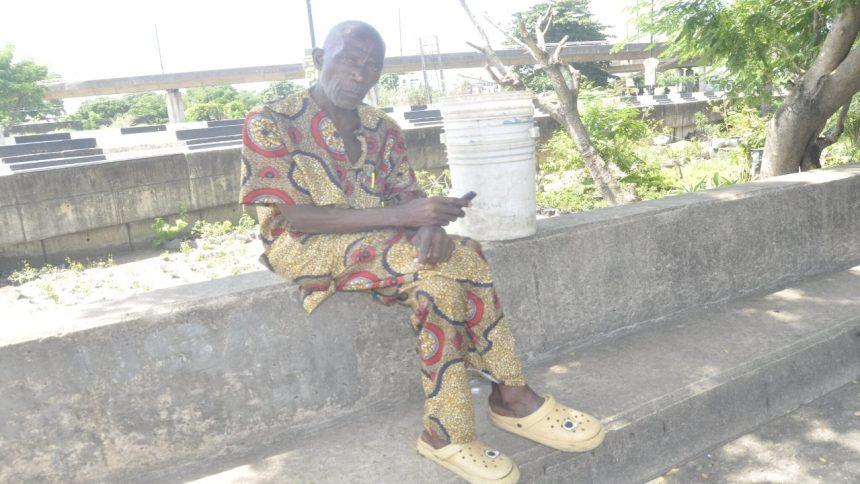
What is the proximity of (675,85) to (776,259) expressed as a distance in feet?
156

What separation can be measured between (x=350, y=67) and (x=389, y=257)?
71 centimetres

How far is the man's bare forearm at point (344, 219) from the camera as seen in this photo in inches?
92.6

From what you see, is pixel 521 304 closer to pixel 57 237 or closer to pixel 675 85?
pixel 57 237

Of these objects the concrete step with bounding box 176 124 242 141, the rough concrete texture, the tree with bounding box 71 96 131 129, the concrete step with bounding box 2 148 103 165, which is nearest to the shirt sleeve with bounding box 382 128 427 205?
the rough concrete texture

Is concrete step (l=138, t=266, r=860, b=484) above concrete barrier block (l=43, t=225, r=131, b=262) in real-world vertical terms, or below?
above

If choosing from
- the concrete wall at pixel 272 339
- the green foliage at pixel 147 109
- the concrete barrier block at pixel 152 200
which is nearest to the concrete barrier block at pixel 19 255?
the concrete barrier block at pixel 152 200

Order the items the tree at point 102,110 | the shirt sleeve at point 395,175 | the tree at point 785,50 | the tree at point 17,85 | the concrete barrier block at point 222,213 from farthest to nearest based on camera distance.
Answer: the tree at point 102,110
the tree at point 17,85
the concrete barrier block at point 222,213
the tree at point 785,50
the shirt sleeve at point 395,175

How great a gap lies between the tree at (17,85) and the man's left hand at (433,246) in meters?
37.9

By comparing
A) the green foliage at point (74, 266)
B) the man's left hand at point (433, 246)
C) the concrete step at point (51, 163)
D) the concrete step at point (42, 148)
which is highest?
the concrete step at point (42, 148)

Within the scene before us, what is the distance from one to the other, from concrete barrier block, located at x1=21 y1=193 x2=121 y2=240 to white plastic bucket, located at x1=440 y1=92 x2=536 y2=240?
7.65m

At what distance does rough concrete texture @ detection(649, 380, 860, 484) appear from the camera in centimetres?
255

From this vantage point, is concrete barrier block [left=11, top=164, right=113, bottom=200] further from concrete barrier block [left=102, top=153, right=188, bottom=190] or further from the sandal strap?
the sandal strap

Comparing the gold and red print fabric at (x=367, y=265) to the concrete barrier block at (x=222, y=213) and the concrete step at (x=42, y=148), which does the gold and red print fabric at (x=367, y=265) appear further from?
the concrete step at (x=42, y=148)

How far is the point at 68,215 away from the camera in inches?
352
